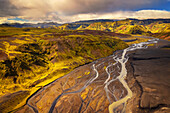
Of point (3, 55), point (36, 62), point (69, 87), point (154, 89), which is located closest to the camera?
point (154, 89)

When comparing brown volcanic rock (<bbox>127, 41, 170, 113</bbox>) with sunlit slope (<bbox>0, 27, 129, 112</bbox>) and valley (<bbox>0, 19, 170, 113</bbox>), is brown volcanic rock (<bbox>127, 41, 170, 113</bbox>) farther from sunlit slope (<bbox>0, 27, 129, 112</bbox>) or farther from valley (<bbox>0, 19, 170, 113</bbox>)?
sunlit slope (<bbox>0, 27, 129, 112</bbox>)

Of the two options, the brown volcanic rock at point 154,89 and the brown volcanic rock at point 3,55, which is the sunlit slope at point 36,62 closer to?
the brown volcanic rock at point 3,55

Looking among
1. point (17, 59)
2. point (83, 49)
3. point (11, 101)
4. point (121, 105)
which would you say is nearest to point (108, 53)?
point (83, 49)

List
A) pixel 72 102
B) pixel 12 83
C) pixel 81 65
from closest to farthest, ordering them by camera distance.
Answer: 1. pixel 72 102
2. pixel 12 83
3. pixel 81 65

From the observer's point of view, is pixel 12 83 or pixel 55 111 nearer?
pixel 55 111

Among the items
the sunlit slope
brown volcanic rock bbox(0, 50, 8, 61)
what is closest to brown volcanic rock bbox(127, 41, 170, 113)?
the sunlit slope

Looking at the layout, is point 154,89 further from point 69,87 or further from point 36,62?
point 36,62

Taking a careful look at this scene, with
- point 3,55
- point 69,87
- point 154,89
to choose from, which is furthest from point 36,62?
point 154,89

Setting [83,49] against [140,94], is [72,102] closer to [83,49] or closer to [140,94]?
[140,94]

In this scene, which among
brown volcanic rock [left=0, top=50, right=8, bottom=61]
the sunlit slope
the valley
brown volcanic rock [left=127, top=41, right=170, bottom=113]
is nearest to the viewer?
brown volcanic rock [left=127, top=41, right=170, bottom=113]

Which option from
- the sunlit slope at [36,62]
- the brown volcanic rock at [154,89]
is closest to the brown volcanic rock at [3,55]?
the sunlit slope at [36,62]

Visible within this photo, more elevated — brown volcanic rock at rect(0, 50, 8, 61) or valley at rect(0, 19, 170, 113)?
brown volcanic rock at rect(0, 50, 8, 61)
